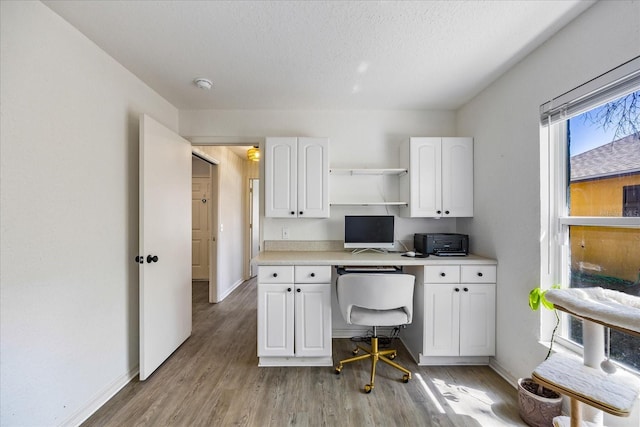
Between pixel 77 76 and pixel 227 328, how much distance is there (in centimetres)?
254

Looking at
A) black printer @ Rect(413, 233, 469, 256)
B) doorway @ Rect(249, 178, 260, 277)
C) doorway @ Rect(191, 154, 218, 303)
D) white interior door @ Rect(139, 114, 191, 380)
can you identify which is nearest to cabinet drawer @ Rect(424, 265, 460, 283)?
black printer @ Rect(413, 233, 469, 256)

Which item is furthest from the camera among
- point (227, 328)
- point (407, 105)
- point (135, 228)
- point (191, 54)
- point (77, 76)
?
point (227, 328)

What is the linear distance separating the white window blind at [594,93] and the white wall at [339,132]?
122 centimetres

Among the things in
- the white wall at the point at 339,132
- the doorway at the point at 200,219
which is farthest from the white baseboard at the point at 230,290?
the white wall at the point at 339,132

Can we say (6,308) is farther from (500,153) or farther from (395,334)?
(500,153)

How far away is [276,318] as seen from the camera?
2.15 metres

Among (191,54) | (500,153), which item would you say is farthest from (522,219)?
(191,54)

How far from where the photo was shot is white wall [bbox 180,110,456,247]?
2.80 m

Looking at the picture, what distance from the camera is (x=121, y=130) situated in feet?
6.44

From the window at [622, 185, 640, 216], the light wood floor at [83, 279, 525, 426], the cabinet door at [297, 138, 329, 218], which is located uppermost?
the cabinet door at [297, 138, 329, 218]

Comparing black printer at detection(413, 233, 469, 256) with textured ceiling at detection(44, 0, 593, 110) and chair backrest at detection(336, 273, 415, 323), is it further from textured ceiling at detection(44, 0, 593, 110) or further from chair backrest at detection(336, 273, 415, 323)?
textured ceiling at detection(44, 0, 593, 110)

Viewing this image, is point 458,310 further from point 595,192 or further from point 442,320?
point 595,192

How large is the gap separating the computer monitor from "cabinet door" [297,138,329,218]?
0.99 ft

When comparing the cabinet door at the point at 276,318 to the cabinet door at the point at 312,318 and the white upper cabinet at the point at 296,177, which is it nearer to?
the cabinet door at the point at 312,318
